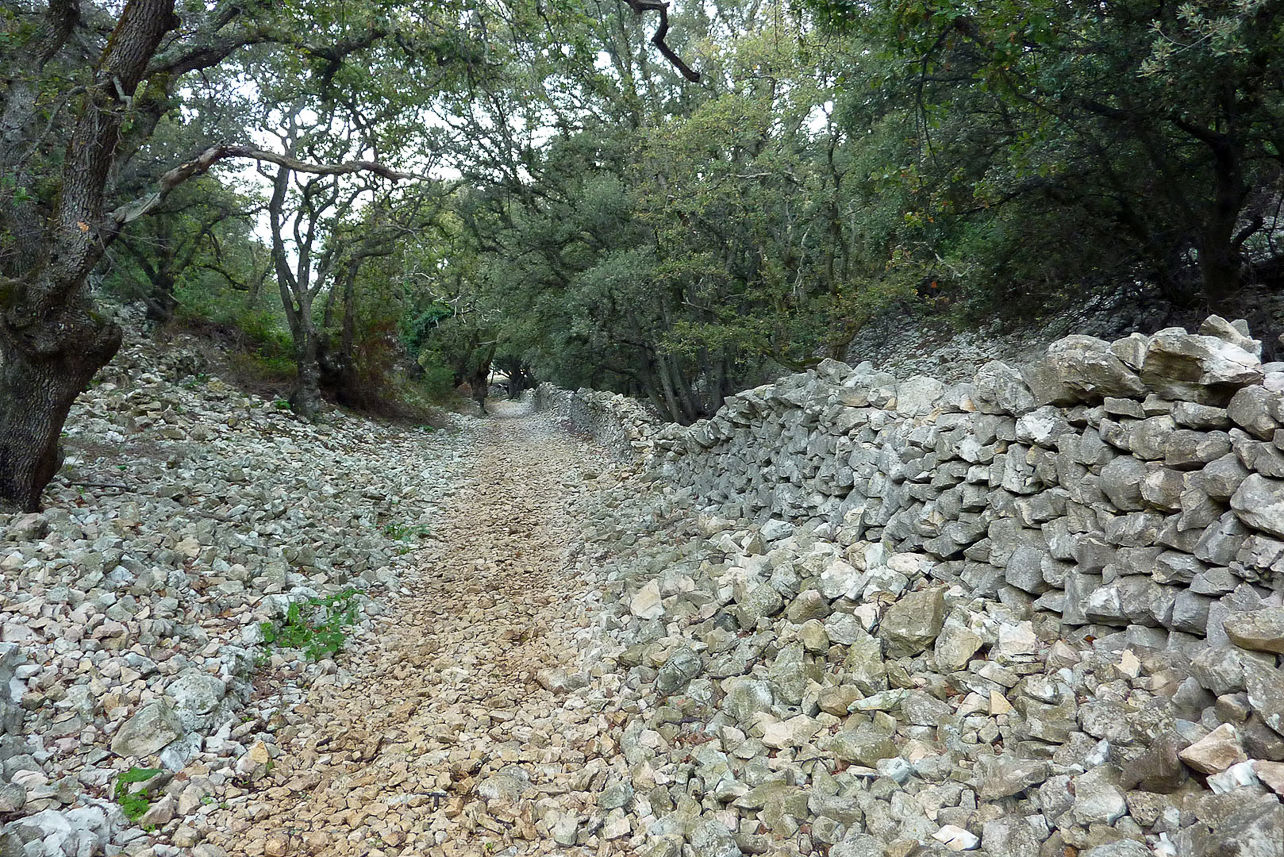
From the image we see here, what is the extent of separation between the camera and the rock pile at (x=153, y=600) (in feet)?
12.5

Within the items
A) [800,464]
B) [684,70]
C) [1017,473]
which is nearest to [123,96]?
[684,70]

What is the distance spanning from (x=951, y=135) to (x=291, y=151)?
45.4ft

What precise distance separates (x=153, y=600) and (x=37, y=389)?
3118mm

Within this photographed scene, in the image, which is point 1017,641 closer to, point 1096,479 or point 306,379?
point 1096,479

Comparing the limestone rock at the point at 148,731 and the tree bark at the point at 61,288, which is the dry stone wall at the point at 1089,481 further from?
the tree bark at the point at 61,288

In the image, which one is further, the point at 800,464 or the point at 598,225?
the point at 598,225

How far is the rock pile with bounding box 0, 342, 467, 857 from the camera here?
3818mm

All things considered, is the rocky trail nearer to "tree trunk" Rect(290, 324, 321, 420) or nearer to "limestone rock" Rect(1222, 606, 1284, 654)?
"limestone rock" Rect(1222, 606, 1284, 654)

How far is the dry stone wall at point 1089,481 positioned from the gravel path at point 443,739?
9.58 feet

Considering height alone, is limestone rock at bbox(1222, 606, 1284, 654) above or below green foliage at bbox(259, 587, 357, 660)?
above

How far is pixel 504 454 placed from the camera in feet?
58.4

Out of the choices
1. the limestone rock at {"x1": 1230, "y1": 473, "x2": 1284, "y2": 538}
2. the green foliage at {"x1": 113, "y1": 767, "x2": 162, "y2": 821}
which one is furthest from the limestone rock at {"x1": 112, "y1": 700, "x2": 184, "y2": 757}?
the limestone rock at {"x1": 1230, "y1": 473, "x2": 1284, "y2": 538}

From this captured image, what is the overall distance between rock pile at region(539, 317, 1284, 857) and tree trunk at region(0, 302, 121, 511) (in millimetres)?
6447

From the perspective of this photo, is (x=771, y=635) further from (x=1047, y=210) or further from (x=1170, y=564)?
(x=1047, y=210)
